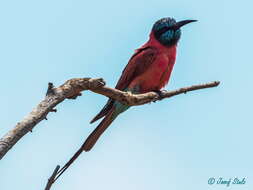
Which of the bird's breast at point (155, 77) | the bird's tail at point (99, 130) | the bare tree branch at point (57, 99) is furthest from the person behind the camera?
the bird's breast at point (155, 77)

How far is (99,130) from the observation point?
509 cm

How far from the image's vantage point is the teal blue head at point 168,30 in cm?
621

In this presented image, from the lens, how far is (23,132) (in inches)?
115

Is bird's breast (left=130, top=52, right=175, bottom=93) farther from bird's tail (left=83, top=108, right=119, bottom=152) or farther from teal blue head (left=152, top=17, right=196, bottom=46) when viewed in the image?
bird's tail (left=83, top=108, right=119, bottom=152)

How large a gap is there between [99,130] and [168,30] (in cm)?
180

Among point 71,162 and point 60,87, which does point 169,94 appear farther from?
point 60,87

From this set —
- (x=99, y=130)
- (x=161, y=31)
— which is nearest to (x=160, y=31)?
(x=161, y=31)

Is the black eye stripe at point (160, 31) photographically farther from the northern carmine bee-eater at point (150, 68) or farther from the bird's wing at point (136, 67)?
the bird's wing at point (136, 67)

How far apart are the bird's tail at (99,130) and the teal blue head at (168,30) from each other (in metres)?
1.29

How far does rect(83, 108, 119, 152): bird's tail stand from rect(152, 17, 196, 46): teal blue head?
1289mm

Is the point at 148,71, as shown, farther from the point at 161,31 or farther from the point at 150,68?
the point at 161,31

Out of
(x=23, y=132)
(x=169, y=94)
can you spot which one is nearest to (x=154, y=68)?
(x=169, y=94)

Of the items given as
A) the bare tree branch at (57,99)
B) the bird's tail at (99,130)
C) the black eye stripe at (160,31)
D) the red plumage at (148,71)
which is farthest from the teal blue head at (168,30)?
the bare tree branch at (57,99)

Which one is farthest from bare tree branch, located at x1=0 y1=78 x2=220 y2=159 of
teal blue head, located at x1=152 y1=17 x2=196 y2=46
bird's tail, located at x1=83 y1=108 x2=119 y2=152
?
teal blue head, located at x1=152 y1=17 x2=196 y2=46
